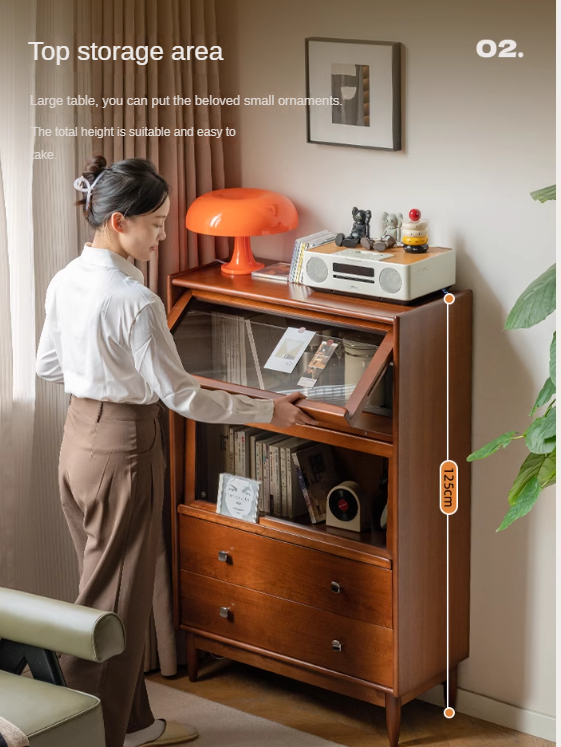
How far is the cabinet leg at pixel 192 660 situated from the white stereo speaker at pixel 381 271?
1.18m

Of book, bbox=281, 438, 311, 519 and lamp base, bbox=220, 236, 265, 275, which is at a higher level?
lamp base, bbox=220, 236, 265, 275

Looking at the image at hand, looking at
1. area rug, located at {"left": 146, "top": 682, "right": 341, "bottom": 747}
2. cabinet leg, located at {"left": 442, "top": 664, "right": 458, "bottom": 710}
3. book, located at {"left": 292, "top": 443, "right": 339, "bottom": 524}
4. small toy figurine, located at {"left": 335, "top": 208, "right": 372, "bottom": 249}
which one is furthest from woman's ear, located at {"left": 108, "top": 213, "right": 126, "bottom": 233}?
cabinet leg, located at {"left": 442, "top": 664, "right": 458, "bottom": 710}

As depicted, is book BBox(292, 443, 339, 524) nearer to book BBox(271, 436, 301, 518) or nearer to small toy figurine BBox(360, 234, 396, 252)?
book BBox(271, 436, 301, 518)

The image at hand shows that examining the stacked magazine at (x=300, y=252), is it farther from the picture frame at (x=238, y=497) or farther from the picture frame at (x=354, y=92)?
the picture frame at (x=238, y=497)

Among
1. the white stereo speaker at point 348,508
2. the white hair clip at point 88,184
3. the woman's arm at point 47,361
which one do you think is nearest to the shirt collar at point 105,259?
the white hair clip at point 88,184

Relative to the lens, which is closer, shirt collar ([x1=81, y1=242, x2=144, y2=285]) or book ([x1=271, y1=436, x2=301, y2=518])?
shirt collar ([x1=81, y1=242, x2=144, y2=285])

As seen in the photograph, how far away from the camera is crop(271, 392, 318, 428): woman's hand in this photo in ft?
9.24

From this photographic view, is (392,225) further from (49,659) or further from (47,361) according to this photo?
(49,659)

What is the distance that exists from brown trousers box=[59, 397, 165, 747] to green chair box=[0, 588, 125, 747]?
318 mm

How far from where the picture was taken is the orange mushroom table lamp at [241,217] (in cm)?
304

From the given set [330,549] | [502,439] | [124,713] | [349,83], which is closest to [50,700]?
[124,713]

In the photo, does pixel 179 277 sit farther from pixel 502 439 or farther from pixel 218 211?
pixel 502 439

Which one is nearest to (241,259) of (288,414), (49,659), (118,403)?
(288,414)

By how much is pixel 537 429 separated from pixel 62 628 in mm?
1116
